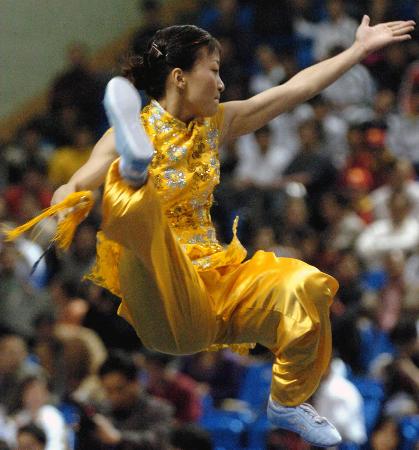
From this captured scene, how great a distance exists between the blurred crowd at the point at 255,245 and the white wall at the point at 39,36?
1.31 feet

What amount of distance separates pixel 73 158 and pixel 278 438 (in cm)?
403

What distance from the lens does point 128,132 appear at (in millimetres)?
4375

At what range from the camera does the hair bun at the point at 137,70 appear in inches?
197

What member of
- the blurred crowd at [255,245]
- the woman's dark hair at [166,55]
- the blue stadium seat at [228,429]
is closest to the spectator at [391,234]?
the blurred crowd at [255,245]

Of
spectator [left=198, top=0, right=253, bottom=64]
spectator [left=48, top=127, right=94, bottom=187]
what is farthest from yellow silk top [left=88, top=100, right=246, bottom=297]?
spectator [left=198, top=0, right=253, bottom=64]

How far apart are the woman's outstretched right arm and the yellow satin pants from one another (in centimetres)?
23

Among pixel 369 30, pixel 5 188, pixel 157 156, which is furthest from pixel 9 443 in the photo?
pixel 5 188

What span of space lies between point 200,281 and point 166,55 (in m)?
0.86

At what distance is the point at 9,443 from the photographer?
21.6ft

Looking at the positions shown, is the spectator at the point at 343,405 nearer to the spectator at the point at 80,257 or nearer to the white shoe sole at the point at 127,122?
the spectator at the point at 80,257

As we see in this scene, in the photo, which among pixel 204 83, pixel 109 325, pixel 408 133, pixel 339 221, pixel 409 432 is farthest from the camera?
pixel 408 133

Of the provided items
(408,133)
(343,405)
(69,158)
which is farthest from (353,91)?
(343,405)

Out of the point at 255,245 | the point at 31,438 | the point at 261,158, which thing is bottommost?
the point at 261,158

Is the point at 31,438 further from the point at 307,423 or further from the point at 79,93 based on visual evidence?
the point at 79,93
